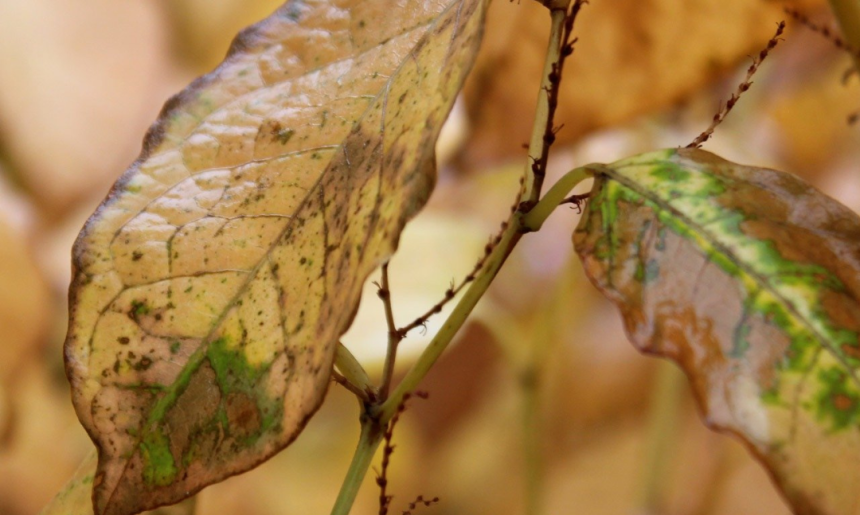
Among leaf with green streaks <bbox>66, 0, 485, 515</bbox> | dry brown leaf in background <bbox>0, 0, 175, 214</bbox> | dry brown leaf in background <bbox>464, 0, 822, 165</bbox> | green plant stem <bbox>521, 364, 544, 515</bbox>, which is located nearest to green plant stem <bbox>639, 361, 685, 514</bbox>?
green plant stem <bbox>521, 364, 544, 515</bbox>

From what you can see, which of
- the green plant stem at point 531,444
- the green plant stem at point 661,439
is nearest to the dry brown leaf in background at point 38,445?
the green plant stem at point 531,444

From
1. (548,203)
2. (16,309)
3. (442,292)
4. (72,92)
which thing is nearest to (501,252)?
(548,203)

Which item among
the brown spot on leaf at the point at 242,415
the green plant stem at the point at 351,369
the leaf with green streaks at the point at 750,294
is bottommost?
the brown spot on leaf at the point at 242,415

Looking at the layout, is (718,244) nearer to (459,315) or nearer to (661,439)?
(459,315)

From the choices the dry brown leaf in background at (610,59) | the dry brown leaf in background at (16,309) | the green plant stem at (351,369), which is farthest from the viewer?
the dry brown leaf in background at (16,309)

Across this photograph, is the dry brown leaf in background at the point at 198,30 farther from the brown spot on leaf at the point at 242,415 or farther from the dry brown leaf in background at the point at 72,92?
the brown spot on leaf at the point at 242,415

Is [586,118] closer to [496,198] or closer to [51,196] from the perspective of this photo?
[496,198]

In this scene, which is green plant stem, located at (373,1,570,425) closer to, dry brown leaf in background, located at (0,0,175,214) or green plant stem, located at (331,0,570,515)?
green plant stem, located at (331,0,570,515)
